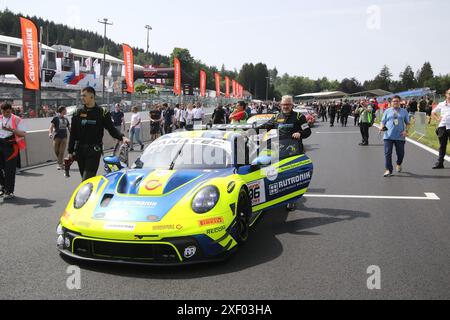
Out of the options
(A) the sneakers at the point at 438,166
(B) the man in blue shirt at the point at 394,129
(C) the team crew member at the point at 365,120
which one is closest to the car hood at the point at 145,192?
(B) the man in blue shirt at the point at 394,129

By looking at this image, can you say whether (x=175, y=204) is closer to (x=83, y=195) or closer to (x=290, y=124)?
(x=83, y=195)

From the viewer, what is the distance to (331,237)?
19.2 ft

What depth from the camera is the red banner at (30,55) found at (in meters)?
20.8

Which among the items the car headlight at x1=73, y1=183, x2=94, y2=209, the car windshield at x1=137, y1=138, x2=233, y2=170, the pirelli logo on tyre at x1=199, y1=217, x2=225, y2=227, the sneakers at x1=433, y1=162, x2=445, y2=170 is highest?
the car windshield at x1=137, y1=138, x2=233, y2=170

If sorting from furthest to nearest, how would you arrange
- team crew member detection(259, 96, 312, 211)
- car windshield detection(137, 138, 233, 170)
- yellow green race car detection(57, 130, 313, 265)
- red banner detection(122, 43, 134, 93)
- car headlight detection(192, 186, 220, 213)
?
1. red banner detection(122, 43, 134, 93)
2. team crew member detection(259, 96, 312, 211)
3. car windshield detection(137, 138, 233, 170)
4. car headlight detection(192, 186, 220, 213)
5. yellow green race car detection(57, 130, 313, 265)

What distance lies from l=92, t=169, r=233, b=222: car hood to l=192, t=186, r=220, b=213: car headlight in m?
0.14

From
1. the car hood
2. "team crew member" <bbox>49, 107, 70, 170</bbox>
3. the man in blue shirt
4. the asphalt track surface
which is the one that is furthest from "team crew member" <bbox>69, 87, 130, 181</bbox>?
the man in blue shirt

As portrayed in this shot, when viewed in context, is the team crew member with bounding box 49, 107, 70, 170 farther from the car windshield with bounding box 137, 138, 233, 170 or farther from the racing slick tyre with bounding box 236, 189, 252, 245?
the racing slick tyre with bounding box 236, 189, 252, 245

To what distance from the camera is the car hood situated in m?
4.66

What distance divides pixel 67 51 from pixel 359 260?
294 feet

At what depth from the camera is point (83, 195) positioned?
520 cm

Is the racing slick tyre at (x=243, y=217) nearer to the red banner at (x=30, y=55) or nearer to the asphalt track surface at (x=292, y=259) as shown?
the asphalt track surface at (x=292, y=259)

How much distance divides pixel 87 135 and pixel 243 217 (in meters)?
2.64
